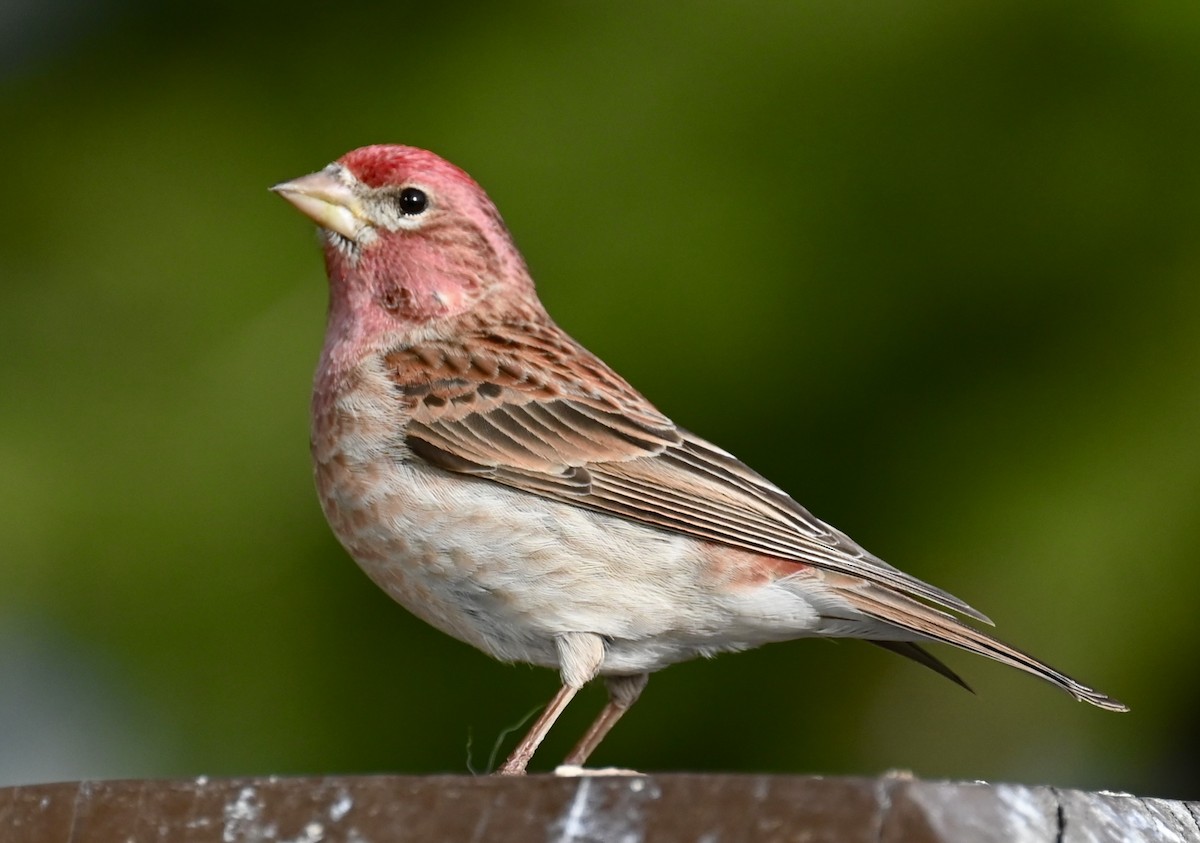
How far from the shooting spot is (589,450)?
451 cm

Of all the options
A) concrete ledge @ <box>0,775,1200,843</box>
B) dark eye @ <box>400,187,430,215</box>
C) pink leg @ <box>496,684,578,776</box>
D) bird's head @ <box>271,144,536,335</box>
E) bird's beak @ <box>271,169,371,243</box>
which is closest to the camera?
concrete ledge @ <box>0,775,1200,843</box>

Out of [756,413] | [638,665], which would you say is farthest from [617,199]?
[638,665]

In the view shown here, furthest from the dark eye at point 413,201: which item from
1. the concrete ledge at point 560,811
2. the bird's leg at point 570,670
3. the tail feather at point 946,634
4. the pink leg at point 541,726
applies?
the concrete ledge at point 560,811

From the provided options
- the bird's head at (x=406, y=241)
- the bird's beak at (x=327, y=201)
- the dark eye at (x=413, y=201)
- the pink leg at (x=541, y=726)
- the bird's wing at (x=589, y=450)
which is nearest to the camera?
the pink leg at (x=541, y=726)

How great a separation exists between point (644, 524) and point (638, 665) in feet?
1.11

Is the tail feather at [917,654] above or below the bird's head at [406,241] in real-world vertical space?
below

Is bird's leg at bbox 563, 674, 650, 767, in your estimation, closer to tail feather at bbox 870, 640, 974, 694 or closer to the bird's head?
tail feather at bbox 870, 640, 974, 694

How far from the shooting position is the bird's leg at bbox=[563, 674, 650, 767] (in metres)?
4.49

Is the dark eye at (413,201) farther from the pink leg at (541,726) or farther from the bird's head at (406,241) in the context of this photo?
the pink leg at (541,726)

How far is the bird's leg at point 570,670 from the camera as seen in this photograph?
4148 millimetres

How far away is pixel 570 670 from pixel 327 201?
144cm

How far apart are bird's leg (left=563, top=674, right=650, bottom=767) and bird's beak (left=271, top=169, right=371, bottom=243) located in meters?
1.41

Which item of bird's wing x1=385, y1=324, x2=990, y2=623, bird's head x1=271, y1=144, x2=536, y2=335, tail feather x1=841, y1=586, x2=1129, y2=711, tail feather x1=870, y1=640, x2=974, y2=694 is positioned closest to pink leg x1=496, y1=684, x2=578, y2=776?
bird's wing x1=385, y1=324, x2=990, y2=623

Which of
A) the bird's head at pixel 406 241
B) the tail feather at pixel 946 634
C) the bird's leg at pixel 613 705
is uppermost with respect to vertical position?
the bird's head at pixel 406 241
